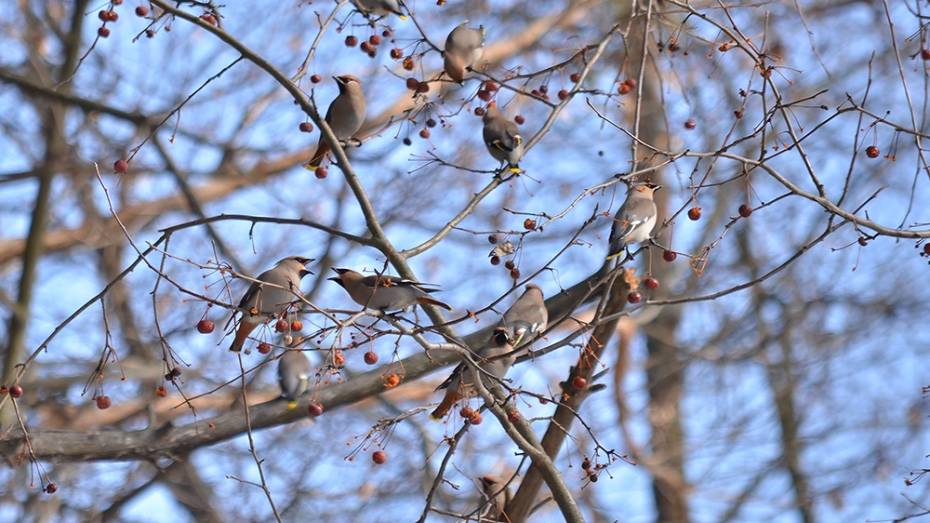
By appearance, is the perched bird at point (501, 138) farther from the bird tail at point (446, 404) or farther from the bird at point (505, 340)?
the bird tail at point (446, 404)

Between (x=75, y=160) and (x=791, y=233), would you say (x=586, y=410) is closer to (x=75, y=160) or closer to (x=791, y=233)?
(x=791, y=233)

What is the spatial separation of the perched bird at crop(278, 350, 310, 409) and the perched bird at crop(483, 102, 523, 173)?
1.40 m

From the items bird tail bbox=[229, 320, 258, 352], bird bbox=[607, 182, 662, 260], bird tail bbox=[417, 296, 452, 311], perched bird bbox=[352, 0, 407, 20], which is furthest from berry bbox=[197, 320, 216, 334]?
bird bbox=[607, 182, 662, 260]

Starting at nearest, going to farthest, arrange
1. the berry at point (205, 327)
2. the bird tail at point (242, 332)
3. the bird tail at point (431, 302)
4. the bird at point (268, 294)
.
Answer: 1. the berry at point (205, 327)
2. the bird tail at point (431, 302)
3. the bird at point (268, 294)
4. the bird tail at point (242, 332)

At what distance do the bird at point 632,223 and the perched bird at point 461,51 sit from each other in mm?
776

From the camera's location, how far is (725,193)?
13.4 meters

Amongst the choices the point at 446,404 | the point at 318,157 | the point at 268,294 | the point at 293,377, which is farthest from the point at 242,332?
the point at 293,377

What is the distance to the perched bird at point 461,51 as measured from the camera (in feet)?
16.6

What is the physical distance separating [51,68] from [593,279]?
5562mm

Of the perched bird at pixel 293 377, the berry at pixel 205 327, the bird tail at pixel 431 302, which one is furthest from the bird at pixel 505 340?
the perched bird at pixel 293 377

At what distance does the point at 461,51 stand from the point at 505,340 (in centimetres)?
133

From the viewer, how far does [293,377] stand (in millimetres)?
6355

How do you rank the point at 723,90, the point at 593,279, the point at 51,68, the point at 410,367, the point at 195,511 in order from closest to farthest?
the point at 593,279
the point at 410,367
the point at 51,68
the point at 195,511
the point at 723,90

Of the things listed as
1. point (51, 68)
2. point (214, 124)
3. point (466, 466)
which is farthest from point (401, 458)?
point (51, 68)
